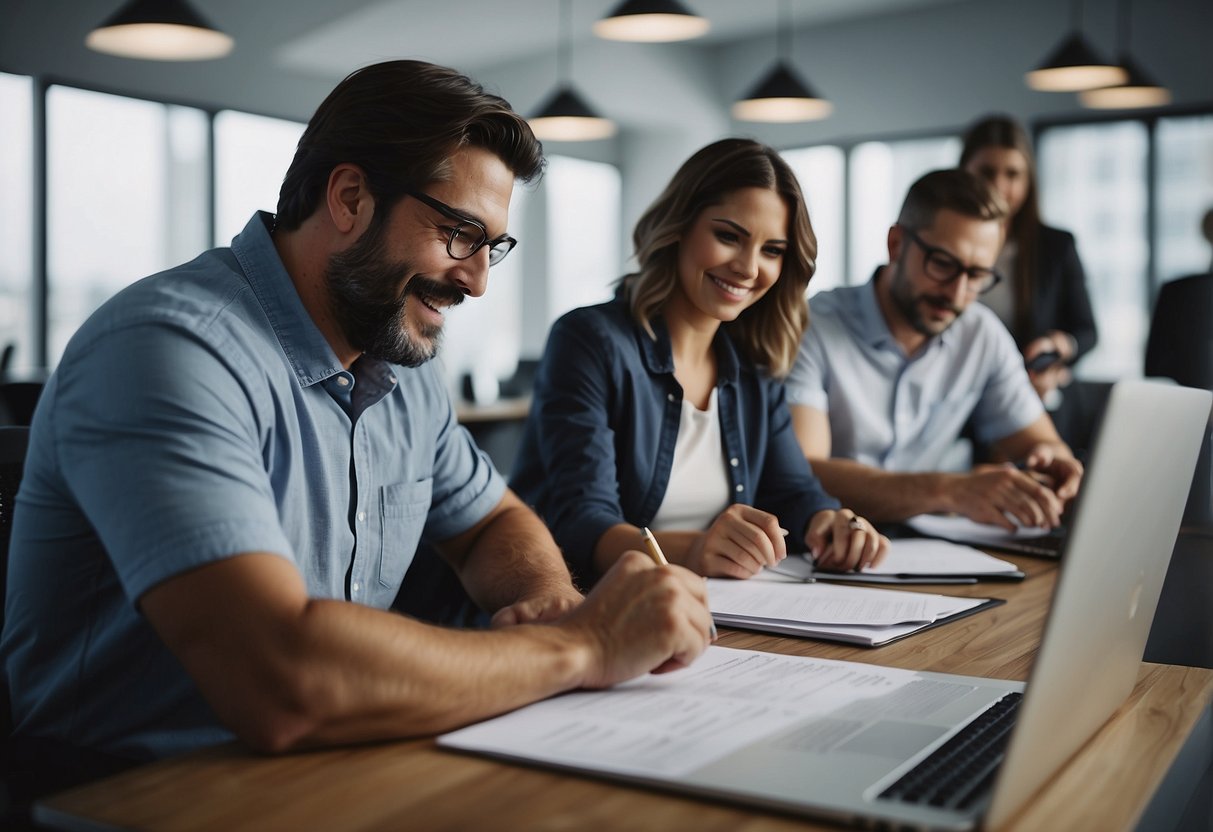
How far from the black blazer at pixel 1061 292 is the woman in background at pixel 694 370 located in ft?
5.52

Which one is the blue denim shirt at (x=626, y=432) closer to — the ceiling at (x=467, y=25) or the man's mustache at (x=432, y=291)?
the man's mustache at (x=432, y=291)

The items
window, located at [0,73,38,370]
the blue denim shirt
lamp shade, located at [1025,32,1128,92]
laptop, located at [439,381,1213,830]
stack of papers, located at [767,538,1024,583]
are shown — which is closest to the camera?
laptop, located at [439,381,1213,830]

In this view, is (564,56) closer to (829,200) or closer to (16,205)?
(829,200)

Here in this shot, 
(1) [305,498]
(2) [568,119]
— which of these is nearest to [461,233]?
(1) [305,498]

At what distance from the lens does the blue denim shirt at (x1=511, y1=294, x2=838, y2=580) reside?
1.85m

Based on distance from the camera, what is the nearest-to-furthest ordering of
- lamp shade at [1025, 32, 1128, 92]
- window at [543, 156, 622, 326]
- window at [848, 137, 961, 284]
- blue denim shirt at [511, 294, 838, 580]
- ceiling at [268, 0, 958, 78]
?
1. blue denim shirt at [511, 294, 838, 580]
2. lamp shade at [1025, 32, 1128, 92]
3. ceiling at [268, 0, 958, 78]
4. window at [848, 137, 961, 284]
5. window at [543, 156, 622, 326]

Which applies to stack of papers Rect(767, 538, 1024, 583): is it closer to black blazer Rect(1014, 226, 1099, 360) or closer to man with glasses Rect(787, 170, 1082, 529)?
man with glasses Rect(787, 170, 1082, 529)

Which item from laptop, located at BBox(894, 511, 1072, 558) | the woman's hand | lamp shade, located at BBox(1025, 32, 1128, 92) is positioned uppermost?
lamp shade, located at BBox(1025, 32, 1128, 92)

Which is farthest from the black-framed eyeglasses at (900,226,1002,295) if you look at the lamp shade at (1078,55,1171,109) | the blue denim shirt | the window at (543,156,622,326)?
the window at (543,156,622,326)

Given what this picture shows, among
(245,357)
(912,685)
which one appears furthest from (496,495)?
(912,685)

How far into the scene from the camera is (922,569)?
1.67 meters

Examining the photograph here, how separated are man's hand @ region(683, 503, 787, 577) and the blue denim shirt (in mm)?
234

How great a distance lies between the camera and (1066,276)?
3596mm

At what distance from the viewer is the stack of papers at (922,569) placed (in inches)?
63.8
